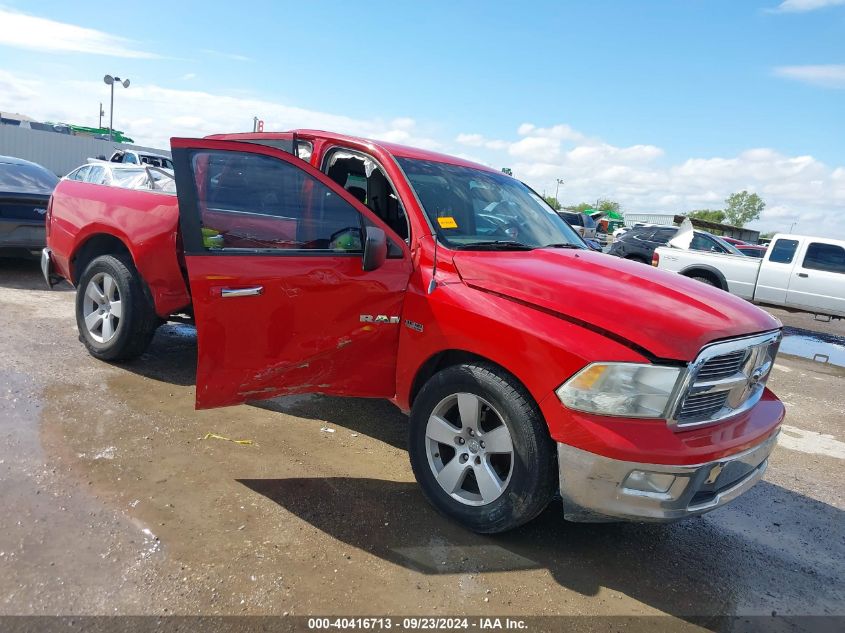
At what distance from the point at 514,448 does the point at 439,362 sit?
2.31ft

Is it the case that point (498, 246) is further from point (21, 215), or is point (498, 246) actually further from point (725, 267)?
point (725, 267)

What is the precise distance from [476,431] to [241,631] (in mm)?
1373

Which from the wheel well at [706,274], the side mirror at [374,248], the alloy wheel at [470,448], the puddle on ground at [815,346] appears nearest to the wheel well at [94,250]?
the side mirror at [374,248]

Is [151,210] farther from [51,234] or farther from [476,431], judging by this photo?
[476,431]

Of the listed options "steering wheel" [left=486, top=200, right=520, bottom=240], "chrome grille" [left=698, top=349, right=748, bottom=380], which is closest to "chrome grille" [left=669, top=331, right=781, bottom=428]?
"chrome grille" [left=698, top=349, right=748, bottom=380]

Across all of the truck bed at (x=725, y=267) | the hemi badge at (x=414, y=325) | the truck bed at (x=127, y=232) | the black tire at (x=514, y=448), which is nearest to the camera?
the black tire at (x=514, y=448)

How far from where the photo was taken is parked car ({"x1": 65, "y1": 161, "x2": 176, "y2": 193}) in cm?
516

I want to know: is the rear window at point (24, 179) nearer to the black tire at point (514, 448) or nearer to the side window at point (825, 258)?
the black tire at point (514, 448)

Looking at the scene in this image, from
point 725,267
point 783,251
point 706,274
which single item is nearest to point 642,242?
point 706,274

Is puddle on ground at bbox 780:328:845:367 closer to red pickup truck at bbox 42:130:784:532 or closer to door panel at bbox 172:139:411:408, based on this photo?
red pickup truck at bbox 42:130:784:532

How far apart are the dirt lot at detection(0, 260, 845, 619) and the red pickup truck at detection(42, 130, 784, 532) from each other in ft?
1.25

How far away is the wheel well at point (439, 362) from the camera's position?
3.15m

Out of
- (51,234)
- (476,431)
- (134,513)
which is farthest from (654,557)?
(51,234)

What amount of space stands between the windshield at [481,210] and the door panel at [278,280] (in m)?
0.40
